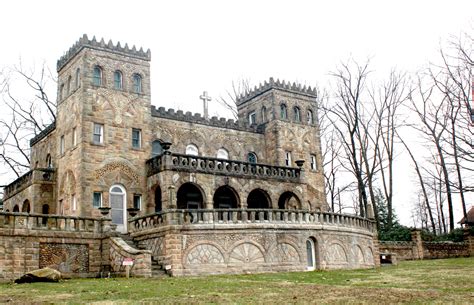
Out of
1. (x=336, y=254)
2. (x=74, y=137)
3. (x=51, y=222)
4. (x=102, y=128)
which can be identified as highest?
(x=102, y=128)

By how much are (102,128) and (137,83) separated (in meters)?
3.67

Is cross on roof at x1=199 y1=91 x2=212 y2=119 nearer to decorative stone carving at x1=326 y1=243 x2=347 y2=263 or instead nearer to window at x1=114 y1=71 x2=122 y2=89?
→ window at x1=114 y1=71 x2=122 y2=89

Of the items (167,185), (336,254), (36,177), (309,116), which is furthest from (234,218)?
(309,116)

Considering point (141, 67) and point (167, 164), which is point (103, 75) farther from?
point (167, 164)

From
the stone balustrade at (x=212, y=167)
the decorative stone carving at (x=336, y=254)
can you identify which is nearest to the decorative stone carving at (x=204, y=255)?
the decorative stone carving at (x=336, y=254)

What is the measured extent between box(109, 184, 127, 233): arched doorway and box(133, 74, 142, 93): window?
583cm

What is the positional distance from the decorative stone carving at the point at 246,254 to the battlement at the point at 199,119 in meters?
12.6

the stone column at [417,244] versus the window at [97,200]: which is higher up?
the window at [97,200]

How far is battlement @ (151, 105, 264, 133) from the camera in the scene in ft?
119

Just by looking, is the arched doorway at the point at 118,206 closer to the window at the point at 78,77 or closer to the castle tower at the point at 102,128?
the castle tower at the point at 102,128

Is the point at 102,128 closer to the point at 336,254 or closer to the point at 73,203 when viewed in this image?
the point at 73,203

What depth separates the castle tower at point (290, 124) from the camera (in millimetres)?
40688

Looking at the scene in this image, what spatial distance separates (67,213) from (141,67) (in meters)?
9.43

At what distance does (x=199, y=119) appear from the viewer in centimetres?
3781
